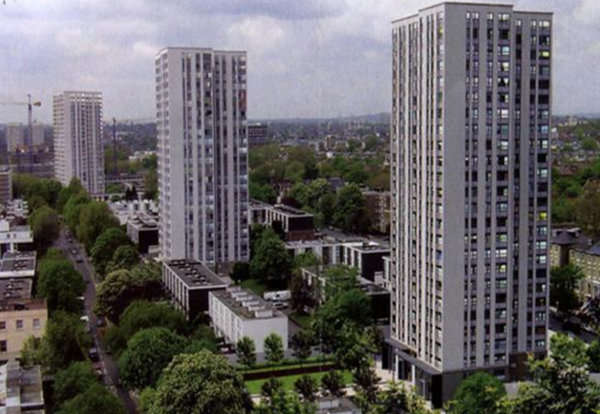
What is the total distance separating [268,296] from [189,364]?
7.00 meters

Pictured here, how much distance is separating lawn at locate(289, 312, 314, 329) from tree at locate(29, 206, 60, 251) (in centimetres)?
719

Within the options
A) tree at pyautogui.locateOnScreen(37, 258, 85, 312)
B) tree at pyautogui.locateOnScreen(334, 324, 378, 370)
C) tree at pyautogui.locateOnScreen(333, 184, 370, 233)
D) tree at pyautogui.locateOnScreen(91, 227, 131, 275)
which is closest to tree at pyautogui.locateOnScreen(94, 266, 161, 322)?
tree at pyautogui.locateOnScreen(37, 258, 85, 312)

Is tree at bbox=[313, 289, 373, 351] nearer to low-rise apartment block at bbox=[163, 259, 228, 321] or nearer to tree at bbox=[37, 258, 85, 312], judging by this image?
low-rise apartment block at bbox=[163, 259, 228, 321]

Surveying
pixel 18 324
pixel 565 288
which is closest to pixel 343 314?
pixel 565 288

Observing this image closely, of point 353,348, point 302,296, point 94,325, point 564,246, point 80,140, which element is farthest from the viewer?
point 80,140

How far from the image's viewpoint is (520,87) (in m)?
9.66

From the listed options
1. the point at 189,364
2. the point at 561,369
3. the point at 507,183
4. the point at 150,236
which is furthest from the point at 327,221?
the point at 561,369

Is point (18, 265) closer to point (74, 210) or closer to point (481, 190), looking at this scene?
point (74, 210)

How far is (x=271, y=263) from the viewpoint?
15234 mm

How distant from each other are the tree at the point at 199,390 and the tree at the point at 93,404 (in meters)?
0.35

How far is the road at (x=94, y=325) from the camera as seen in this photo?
30.6 ft

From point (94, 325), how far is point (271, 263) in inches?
145

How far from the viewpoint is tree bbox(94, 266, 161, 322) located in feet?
39.5

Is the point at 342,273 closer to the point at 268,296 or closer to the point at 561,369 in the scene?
the point at 268,296
